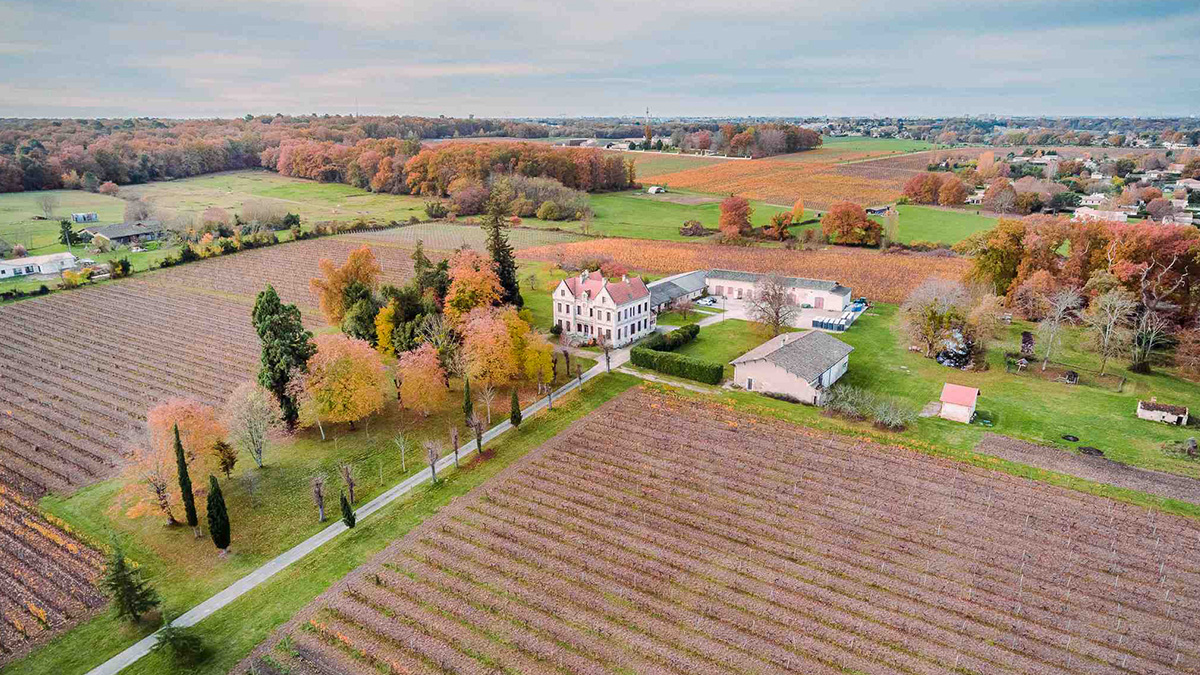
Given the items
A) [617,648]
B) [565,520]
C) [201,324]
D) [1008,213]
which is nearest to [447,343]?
[565,520]

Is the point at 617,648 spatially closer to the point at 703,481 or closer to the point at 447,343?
the point at 703,481

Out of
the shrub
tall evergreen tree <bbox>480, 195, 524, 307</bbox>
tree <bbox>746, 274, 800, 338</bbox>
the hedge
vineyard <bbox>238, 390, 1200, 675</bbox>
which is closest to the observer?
vineyard <bbox>238, 390, 1200, 675</bbox>

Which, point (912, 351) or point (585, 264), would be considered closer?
point (912, 351)

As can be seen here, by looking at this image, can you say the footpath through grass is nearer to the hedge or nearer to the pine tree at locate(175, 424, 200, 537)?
the pine tree at locate(175, 424, 200, 537)

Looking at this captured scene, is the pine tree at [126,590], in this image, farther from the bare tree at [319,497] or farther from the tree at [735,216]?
the tree at [735,216]

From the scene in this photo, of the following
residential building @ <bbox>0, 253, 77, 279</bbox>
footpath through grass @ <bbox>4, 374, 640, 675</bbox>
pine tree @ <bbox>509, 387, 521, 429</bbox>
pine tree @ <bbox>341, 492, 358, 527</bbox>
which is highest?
residential building @ <bbox>0, 253, 77, 279</bbox>

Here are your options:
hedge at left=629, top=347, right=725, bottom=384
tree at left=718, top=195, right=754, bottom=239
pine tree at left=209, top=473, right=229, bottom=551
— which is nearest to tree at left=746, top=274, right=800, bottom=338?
hedge at left=629, top=347, right=725, bottom=384
